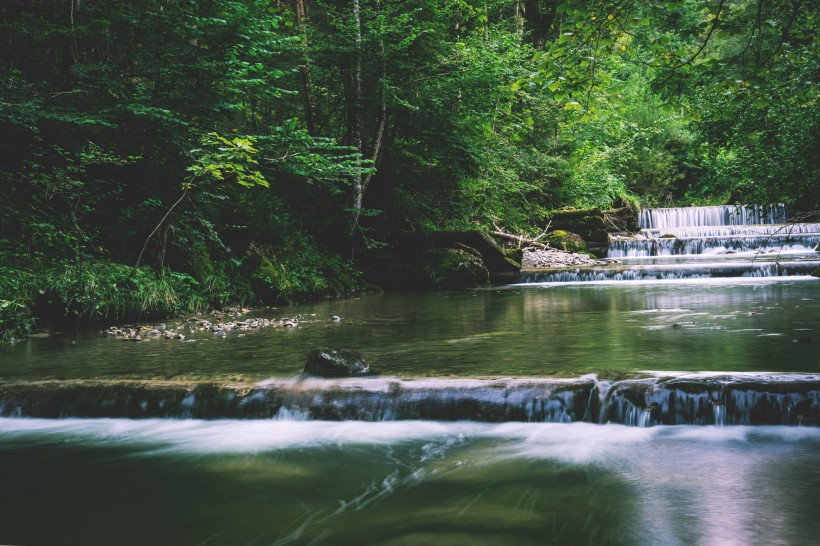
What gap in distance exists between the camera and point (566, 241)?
72.2 ft

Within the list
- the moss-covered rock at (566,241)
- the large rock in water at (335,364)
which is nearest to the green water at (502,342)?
the large rock in water at (335,364)

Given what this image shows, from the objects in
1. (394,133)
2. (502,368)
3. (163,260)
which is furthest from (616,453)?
(394,133)

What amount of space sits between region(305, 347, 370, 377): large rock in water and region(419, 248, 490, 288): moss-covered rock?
9781mm

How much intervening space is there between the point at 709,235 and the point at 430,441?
75.7 ft

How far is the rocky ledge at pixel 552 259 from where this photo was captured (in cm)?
1945

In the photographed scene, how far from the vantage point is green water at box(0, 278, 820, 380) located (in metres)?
5.48

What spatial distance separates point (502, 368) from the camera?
212 inches

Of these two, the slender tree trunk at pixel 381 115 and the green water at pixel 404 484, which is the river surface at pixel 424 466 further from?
the slender tree trunk at pixel 381 115

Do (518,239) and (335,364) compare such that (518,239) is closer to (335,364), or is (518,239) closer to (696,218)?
(696,218)

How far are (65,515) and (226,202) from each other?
1075cm

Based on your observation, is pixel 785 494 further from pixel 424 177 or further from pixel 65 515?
pixel 424 177

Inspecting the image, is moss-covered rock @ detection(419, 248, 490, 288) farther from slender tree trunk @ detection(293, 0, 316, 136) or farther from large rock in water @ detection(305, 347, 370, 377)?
large rock in water @ detection(305, 347, 370, 377)

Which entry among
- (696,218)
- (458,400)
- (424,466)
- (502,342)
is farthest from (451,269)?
(696,218)

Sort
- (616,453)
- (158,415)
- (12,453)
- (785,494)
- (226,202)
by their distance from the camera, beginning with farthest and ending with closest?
(226,202) → (158,415) → (12,453) → (616,453) → (785,494)
